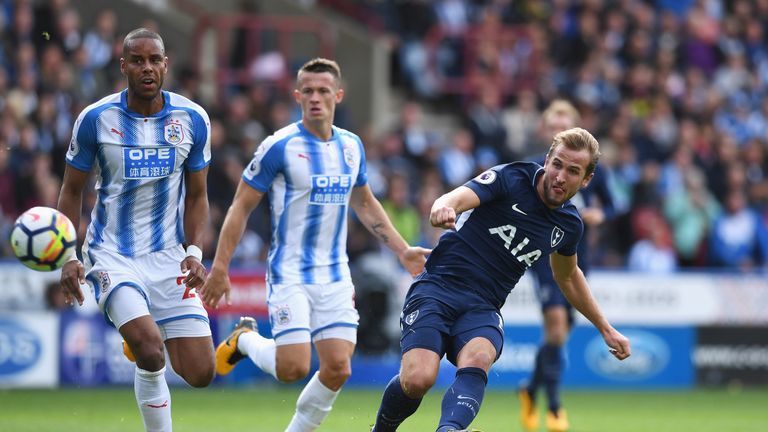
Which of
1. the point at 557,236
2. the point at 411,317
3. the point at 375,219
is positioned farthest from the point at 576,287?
the point at 375,219

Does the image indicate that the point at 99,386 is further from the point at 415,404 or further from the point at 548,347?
the point at 415,404

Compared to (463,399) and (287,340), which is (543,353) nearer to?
(287,340)

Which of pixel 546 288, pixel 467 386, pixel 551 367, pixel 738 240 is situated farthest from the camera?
pixel 738 240

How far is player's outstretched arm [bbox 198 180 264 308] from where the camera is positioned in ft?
27.1

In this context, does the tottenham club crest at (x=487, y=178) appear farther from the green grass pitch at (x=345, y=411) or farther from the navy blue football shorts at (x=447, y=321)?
the green grass pitch at (x=345, y=411)

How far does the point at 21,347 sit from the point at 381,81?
905cm

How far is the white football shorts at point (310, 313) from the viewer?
8812mm

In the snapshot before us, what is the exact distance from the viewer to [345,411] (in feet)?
42.3

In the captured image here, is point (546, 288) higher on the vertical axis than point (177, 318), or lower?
higher

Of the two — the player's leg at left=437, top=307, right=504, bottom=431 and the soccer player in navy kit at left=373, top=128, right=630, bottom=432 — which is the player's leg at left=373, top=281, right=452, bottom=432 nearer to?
the soccer player in navy kit at left=373, top=128, right=630, bottom=432

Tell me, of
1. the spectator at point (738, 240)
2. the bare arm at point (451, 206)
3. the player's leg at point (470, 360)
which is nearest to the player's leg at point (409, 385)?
the player's leg at point (470, 360)

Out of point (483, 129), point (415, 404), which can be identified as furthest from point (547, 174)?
point (483, 129)

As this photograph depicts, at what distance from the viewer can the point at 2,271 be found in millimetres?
14672

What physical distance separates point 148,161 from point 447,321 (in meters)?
2.09
